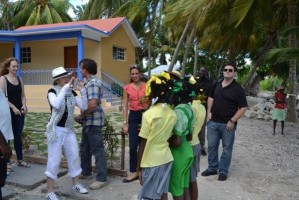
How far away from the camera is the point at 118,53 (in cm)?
2027

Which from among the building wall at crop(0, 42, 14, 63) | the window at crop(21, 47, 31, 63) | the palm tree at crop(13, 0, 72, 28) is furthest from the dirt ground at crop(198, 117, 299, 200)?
the palm tree at crop(13, 0, 72, 28)

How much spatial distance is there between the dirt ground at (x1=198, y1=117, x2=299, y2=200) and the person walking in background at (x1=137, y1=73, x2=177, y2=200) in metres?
1.43

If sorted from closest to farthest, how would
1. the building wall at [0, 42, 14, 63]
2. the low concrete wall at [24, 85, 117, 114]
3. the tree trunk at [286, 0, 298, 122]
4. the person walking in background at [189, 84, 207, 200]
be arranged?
1. the person walking in background at [189, 84, 207, 200]
2. the tree trunk at [286, 0, 298, 122]
3. the low concrete wall at [24, 85, 117, 114]
4. the building wall at [0, 42, 14, 63]

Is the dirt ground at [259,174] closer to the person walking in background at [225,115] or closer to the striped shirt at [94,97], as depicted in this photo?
the person walking in background at [225,115]

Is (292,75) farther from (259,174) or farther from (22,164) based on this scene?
(22,164)

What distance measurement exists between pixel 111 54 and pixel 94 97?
48.5 ft

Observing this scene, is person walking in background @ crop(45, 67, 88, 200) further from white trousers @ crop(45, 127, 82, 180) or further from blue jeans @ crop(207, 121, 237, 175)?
blue jeans @ crop(207, 121, 237, 175)

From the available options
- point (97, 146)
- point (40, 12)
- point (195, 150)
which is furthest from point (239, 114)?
point (40, 12)

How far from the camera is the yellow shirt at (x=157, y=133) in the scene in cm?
341

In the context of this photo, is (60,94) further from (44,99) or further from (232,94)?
(44,99)

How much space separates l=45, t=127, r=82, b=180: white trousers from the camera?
14.5ft

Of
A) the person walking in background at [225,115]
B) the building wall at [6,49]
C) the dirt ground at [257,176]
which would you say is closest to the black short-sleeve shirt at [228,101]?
the person walking in background at [225,115]

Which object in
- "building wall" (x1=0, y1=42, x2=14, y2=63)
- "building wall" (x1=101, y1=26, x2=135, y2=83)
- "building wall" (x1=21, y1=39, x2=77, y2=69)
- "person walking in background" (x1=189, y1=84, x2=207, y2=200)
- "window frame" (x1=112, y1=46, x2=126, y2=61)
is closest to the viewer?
"person walking in background" (x1=189, y1=84, x2=207, y2=200)

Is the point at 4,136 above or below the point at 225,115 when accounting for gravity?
below
